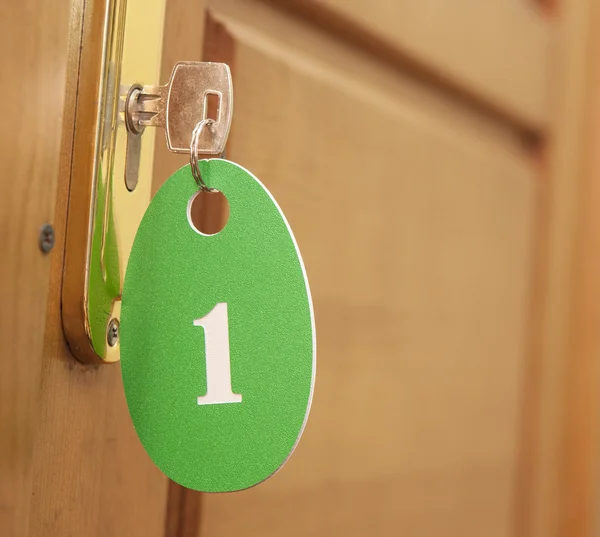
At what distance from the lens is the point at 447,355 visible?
1.85ft

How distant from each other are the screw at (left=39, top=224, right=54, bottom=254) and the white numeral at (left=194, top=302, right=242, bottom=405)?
62 mm

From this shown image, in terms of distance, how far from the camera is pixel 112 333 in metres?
0.30

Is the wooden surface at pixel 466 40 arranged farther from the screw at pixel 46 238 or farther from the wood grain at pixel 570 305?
the screw at pixel 46 238

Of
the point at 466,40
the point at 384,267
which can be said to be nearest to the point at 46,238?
the point at 384,267

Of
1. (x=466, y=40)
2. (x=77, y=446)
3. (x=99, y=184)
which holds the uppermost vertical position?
(x=466, y=40)

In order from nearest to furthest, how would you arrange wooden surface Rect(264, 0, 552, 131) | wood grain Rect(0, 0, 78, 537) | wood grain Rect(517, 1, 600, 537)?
wood grain Rect(0, 0, 78, 537) → wooden surface Rect(264, 0, 552, 131) → wood grain Rect(517, 1, 600, 537)

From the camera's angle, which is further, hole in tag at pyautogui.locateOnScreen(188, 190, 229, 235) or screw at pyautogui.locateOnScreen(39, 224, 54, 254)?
hole in tag at pyautogui.locateOnScreen(188, 190, 229, 235)

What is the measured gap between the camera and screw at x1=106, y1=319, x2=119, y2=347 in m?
0.30

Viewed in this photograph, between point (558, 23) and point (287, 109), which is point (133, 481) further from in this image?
point (558, 23)

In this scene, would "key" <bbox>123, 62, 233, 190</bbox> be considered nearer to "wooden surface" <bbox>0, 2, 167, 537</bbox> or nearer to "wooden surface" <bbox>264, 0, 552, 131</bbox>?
"wooden surface" <bbox>0, 2, 167, 537</bbox>

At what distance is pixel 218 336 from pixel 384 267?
25 centimetres

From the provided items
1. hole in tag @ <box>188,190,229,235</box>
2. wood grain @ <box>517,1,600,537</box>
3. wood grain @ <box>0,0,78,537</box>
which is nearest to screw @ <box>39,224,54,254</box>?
wood grain @ <box>0,0,78,537</box>

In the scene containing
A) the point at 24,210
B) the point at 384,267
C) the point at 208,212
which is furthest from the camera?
the point at 384,267

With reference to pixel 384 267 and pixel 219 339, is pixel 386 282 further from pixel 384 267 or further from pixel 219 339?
pixel 219 339
